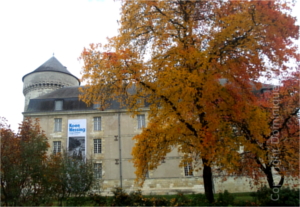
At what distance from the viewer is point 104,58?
891cm

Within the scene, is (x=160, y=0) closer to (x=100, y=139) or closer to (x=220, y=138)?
(x=220, y=138)

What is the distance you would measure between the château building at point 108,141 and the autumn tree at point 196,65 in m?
12.4

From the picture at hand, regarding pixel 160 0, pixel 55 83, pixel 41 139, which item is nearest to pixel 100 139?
pixel 55 83

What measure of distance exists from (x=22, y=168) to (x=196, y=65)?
21.7 ft

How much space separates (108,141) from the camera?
77.0 feet

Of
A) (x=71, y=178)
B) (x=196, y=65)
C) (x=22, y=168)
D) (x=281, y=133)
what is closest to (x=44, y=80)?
(x=71, y=178)

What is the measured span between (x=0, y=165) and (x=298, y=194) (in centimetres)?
983

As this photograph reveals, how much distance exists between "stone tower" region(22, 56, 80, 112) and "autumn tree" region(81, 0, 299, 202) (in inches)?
945

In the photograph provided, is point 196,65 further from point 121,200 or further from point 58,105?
point 58,105

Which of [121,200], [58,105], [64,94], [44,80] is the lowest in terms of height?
[121,200]

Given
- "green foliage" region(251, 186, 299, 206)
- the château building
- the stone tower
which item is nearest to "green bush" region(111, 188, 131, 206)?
"green foliage" region(251, 186, 299, 206)

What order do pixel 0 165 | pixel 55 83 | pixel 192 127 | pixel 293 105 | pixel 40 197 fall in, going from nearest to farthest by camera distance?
1. pixel 0 165
2. pixel 40 197
3. pixel 192 127
4. pixel 293 105
5. pixel 55 83

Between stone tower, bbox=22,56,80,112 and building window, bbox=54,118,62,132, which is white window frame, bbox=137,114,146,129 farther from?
stone tower, bbox=22,56,80,112

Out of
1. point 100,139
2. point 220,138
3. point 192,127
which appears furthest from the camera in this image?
point 100,139
